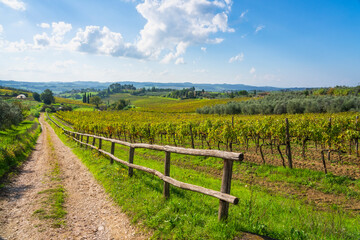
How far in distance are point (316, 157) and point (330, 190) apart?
5639 mm

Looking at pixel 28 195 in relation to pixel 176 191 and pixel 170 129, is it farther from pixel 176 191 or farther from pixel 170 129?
pixel 170 129

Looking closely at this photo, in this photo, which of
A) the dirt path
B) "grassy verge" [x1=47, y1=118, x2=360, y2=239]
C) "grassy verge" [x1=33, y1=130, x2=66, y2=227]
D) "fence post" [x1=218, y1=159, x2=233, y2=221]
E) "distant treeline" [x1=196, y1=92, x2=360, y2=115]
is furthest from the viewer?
"distant treeline" [x1=196, y1=92, x2=360, y2=115]

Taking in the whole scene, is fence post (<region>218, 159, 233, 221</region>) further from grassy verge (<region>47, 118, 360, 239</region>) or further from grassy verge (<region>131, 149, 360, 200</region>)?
grassy verge (<region>131, 149, 360, 200</region>)

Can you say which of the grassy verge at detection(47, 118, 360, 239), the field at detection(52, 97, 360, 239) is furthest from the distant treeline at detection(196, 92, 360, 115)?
the grassy verge at detection(47, 118, 360, 239)

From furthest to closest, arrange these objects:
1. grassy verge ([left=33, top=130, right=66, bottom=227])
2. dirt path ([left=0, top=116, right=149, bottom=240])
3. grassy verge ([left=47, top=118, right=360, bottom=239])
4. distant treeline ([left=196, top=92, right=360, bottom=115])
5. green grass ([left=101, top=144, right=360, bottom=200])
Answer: distant treeline ([left=196, top=92, right=360, bottom=115])
green grass ([left=101, top=144, right=360, bottom=200])
grassy verge ([left=33, top=130, right=66, bottom=227])
dirt path ([left=0, top=116, right=149, bottom=240])
grassy verge ([left=47, top=118, right=360, bottom=239])

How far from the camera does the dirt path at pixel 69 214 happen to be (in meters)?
4.67

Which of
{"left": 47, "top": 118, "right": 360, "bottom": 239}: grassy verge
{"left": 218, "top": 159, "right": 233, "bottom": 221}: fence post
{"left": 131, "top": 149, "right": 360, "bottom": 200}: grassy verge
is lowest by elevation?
{"left": 131, "top": 149, "right": 360, "bottom": 200}: grassy verge

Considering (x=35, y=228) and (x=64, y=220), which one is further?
(x=64, y=220)

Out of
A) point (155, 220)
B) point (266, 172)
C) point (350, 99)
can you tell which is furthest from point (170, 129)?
point (350, 99)

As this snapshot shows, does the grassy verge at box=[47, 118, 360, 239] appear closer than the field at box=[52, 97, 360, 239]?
Yes

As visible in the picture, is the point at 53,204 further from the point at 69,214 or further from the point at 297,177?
the point at 297,177

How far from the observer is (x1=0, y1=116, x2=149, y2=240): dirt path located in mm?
4672

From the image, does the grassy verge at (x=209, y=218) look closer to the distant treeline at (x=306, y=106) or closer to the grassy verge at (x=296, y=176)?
the grassy verge at (x=296, y=176)

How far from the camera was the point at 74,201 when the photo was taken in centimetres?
666
